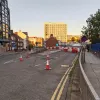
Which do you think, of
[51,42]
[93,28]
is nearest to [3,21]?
[93,28]

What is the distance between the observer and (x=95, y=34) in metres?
70.1

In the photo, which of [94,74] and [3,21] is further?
[3,21]

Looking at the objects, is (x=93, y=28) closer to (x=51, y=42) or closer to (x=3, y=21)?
(x=3, y=21)

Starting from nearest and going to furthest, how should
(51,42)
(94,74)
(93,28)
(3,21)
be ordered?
(94,74), (93,28), (3,21), (51,42)

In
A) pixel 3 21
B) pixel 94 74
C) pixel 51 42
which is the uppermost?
pixel 3 21

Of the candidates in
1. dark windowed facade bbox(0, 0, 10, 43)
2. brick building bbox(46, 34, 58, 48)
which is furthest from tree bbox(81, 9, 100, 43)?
brick building bbox(46, 34, 58, 48)

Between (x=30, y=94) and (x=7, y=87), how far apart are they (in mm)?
1852

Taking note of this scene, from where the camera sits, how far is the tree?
228 feet

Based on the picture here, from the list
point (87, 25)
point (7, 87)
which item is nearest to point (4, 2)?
point (87, 25)

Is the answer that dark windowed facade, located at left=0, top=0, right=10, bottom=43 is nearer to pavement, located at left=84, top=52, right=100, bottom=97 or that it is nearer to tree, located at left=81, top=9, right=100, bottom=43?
tree, located at left=81, top=9, right=100, bottom=43

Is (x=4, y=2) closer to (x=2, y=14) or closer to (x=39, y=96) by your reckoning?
(x=2, y=14)

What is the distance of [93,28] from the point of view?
7119 centimetres

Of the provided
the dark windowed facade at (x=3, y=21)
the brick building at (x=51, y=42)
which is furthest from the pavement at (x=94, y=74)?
the brick building at (x=51, y=42)

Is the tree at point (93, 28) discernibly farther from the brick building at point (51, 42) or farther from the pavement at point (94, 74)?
the brick building at point (51, 42)
